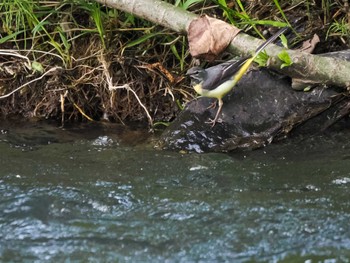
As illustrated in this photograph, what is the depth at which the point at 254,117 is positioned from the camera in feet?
13.4

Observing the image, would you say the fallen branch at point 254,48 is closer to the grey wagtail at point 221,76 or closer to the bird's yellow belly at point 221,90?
the grey wagtail at point 221,76

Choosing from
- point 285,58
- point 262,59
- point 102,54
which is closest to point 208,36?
point 262,59

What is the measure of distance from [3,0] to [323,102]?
266 centimetres

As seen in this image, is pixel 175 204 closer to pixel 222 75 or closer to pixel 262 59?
pixel 222 75

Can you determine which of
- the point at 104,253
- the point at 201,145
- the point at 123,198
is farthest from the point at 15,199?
the point at 201,145

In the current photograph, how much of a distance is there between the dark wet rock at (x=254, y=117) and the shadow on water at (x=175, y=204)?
14 cm

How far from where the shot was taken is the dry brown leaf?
4184mm

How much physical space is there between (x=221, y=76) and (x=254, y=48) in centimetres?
32

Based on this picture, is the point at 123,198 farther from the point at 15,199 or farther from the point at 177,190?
the point at 15,199

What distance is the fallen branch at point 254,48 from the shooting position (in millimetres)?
3951

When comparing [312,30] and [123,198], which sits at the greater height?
[312,30]

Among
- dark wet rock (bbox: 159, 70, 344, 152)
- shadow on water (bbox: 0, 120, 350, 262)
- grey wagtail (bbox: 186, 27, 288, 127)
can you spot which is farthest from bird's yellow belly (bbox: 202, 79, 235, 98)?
shadow on water (bbox: 0, 120, 350, 262)

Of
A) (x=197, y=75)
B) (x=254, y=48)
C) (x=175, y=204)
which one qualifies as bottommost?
(x=175, y=204)

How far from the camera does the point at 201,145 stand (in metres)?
4.07
